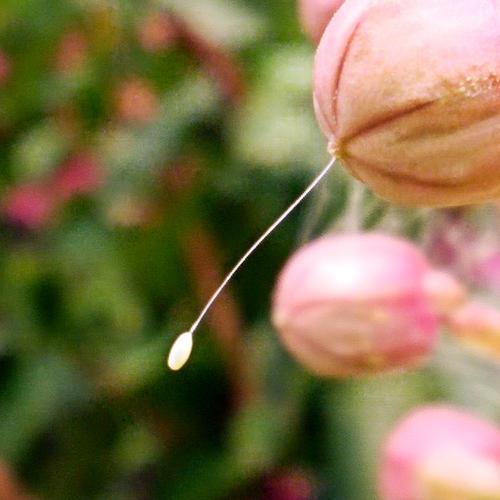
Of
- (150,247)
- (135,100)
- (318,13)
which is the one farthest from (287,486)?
(318,13)

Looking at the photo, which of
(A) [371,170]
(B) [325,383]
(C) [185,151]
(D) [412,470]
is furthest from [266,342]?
(A) [371,170]

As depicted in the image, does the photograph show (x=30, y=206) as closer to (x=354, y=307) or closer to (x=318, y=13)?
(x=354, y=307)

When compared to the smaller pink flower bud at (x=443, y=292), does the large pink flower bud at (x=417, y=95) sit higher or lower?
higher

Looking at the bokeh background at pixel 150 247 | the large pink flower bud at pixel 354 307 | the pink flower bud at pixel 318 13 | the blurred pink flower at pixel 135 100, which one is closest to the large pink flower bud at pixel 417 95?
the pink flower bud at pixel 318 13

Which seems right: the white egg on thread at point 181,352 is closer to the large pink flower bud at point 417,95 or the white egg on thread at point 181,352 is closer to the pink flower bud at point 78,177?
the large pink flower bud at point 417,95

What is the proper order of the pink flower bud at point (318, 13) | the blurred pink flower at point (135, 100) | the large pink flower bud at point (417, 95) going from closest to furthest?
the large pink flower bud at point (417, 95) < the pink flower bud at point (318, 13) < the blurred pink flower at point (135, 100)

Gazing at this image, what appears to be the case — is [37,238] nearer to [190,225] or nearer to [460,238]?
[190,225]
